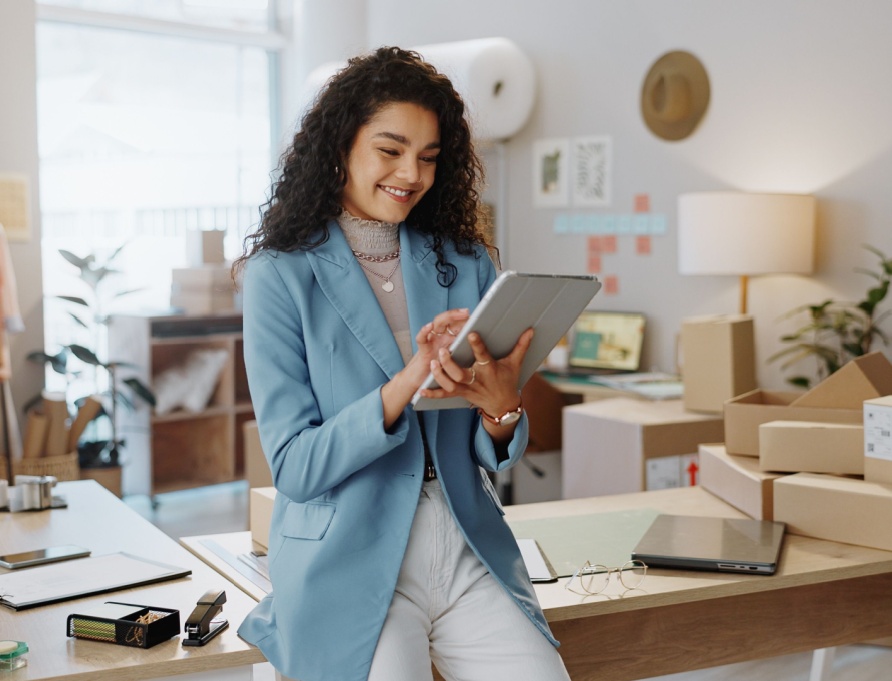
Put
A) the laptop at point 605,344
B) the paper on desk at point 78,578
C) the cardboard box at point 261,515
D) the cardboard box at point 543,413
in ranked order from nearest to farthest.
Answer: the paper on desk at point 78,578, the cardboard box at point 261,515, the cardboard box at point 543,413, the laptop at point 605,344

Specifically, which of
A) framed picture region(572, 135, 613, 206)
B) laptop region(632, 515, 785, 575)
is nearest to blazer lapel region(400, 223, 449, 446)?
laptop region(632, 515, 785, 575)

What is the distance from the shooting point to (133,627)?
1620 mm

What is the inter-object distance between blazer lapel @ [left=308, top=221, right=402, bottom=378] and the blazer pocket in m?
0.23

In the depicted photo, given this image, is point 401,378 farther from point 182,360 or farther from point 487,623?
point 182,360

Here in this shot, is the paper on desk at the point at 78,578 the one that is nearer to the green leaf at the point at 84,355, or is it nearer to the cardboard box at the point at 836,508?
the cardboard box at the point at 836,508

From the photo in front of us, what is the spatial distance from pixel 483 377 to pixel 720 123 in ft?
10.9

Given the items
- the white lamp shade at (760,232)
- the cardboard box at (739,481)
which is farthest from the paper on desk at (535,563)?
the white lamp shade at (760,232)

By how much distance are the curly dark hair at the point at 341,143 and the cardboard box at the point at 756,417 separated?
112cm

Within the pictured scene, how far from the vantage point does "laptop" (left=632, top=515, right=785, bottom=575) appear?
2031mm

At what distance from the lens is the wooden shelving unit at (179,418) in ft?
17.9

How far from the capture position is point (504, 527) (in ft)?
5.56

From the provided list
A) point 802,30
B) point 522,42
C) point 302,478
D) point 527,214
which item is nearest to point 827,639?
point 302,478

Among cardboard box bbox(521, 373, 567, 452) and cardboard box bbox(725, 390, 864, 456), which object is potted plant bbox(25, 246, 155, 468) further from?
cardboard box bbox(725, 390, 864, 456)

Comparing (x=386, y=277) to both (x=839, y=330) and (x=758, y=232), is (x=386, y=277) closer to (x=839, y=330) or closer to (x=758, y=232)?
(x=758, y=232)
